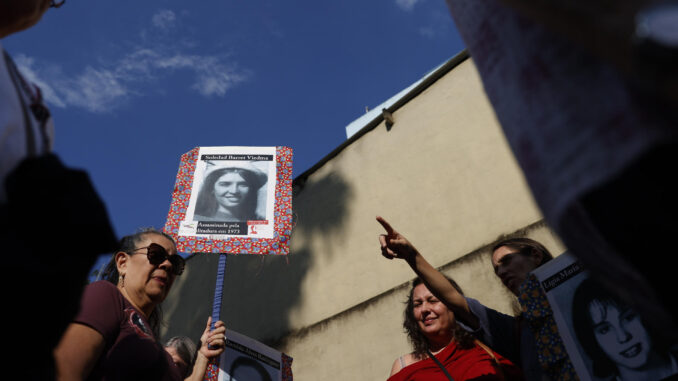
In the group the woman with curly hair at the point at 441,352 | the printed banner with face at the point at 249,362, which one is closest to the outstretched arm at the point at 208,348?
the printed banner with face at the point at 249,362

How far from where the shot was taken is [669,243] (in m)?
0.61

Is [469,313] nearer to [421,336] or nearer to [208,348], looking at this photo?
[421,336]

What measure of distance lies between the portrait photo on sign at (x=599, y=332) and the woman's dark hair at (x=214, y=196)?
250 centimetres

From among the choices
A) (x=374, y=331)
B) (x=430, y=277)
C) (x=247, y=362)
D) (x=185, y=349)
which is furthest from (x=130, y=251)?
(x=374, y=331)

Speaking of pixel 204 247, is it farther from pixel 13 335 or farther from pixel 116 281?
pixel 13 335

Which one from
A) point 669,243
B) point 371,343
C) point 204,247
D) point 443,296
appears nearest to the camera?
point 669,243

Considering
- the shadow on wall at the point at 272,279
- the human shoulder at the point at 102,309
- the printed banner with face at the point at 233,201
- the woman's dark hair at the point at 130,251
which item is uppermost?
the shadow on wall at the point at 272,279

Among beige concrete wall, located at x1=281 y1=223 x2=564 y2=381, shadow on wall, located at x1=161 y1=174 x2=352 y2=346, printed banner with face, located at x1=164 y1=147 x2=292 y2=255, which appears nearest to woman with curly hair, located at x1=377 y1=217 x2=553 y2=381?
printed banner with face, located at x1=164 y1=147 x2=292 y2=255

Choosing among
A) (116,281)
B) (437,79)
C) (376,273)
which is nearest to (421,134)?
(437,79)

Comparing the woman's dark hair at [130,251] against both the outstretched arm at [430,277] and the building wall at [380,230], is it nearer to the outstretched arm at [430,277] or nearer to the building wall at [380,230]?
the outstretched arm at [430,277]

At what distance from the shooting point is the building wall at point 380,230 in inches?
180

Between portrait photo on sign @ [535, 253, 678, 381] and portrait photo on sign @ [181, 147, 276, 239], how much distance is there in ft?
7.66

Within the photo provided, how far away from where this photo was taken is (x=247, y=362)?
2.92 m

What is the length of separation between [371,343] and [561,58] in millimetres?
4658
